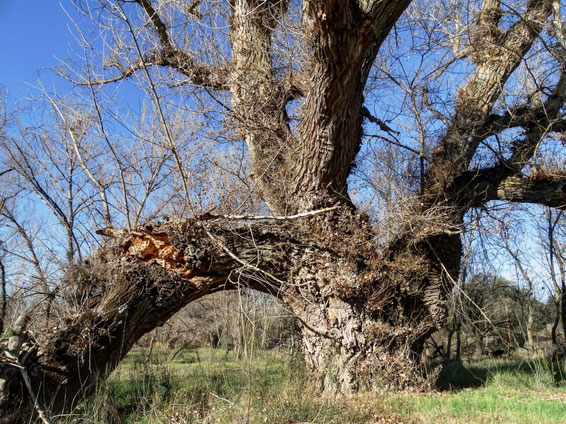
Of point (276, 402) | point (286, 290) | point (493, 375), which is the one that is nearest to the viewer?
point (276, 402)

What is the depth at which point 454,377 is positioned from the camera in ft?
28.2

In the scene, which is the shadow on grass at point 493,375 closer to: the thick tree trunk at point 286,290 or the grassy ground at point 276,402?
the grassy ground at point 276,402

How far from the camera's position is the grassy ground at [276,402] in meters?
3.95

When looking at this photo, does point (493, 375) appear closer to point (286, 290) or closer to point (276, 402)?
point (286, 290)

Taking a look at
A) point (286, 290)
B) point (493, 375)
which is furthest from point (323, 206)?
point (493, 375)

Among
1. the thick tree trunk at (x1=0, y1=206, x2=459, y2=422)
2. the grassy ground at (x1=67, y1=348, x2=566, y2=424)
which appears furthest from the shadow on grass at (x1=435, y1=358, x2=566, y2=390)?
the thick tree trunk at (x1=0, y1=206, x2=459, y2=422)

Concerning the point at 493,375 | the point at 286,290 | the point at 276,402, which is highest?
the point at 286,290

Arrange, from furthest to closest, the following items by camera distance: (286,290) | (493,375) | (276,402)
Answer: (493,375) → (286,290) → (276,402)

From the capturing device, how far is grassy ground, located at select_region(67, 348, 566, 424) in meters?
3.95

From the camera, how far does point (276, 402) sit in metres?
4.12

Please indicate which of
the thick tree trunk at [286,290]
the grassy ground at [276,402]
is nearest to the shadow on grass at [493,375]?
the grassy ground at [276,402]

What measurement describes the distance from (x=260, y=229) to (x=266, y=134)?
6.21 ft

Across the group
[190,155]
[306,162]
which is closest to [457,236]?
[306,162]

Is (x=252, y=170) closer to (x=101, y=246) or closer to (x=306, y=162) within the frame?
(x=306, y=162)
